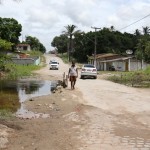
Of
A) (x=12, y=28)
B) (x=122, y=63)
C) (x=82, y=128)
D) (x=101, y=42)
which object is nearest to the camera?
(x=82, y=128)

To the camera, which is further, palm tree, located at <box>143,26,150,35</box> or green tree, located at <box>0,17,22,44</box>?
palm tree, located at <box>143,26,150,35</box>

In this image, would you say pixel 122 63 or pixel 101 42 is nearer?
pixel 122 63

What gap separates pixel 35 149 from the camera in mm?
9227

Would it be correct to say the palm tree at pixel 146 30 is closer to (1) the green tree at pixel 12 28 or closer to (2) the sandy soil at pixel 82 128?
(1) the green tree at pixel 12 28

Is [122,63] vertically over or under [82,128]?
over

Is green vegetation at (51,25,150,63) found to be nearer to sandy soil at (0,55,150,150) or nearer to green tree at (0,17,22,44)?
green tree at (0,17,22,44)

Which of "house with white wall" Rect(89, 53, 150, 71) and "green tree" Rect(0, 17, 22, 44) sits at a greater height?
"green tree" Rect(0, 17, 22, 44)

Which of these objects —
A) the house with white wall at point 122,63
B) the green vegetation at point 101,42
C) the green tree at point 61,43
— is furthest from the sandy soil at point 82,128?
the green tree at point 61,43

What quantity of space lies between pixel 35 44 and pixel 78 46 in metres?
51.7

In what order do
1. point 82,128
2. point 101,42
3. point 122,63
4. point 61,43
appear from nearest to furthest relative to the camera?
point 82,128, point 122,63, point 101,42, point 61,43

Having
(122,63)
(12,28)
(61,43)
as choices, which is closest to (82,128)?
(122,63)

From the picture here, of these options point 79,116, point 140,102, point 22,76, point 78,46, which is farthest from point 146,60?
point 79,116

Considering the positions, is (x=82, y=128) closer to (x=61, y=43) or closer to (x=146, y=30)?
(x=146, y=30)

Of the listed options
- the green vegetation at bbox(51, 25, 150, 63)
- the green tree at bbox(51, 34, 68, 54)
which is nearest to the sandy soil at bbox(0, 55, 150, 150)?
the green vegetation at bbox(51, 25, 150, 63)
